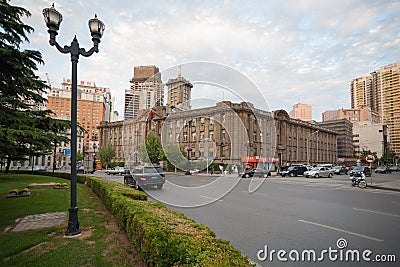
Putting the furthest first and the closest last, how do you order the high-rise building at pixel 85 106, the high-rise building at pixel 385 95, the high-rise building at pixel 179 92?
1. the high-rise building at pixel 85 106
2. the high-rise building at pixel 385 95
3. the high-rise building at pixel 179 92

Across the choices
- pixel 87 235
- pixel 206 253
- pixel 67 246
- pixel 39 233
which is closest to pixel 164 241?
pixel 206 253

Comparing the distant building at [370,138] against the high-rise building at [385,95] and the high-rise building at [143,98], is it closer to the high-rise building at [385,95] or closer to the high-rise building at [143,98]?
the high-rise building at [385,95]

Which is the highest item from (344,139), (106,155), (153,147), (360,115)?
(360,115)

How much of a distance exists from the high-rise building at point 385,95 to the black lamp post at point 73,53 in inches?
4112

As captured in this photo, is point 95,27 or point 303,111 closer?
point 95,27

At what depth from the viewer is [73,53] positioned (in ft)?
21.7

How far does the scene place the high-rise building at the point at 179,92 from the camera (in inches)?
316

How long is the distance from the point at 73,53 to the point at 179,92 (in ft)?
11.2

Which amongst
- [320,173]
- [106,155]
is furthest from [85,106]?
[320,173]

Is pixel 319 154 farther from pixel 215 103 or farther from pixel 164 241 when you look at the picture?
pixel 164 241

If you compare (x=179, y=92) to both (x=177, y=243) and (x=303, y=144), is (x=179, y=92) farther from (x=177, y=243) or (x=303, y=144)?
(x=303, y=144)

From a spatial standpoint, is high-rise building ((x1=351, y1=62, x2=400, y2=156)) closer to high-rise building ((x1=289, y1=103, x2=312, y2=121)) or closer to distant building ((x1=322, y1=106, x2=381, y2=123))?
distant building ((x1=322, y1=106, x2=381, y2=123))

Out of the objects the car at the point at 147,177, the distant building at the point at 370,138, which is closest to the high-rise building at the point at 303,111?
the distant building at the point at 370,138

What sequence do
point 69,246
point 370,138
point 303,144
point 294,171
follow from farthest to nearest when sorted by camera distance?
1. point 370,138
2. point 303,144
3. point 294,171
4. point 69,246
